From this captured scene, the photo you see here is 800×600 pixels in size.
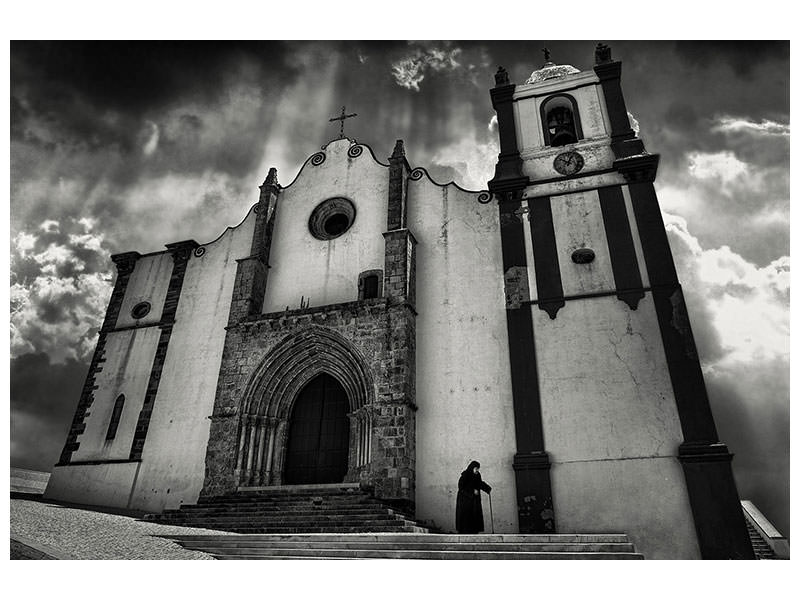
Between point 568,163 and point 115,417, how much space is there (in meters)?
14.4

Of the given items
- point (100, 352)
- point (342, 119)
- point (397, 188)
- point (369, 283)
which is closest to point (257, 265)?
point (369, 283)

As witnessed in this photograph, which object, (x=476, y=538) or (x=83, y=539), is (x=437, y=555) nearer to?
(x=476, y=538)

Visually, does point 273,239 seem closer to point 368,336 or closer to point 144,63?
point 368,336

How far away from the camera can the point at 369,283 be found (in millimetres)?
14930

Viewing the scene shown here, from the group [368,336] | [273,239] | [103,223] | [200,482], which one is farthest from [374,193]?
[200,482]

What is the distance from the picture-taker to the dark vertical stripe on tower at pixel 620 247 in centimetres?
1254

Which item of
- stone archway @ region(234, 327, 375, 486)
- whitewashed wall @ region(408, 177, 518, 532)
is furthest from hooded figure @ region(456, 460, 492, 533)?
stone archway @ region(234, 327, 375, 486)

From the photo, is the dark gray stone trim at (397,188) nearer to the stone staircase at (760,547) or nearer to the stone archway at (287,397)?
the stone archway at (287,397)

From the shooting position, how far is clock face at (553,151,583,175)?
1464cm

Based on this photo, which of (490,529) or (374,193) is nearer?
(490,529)

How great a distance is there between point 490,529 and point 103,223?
463 inches

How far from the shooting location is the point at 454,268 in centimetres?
1447

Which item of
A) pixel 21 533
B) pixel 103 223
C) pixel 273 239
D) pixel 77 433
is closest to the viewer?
pixel 21 533

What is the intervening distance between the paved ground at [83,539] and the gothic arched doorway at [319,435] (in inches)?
166
